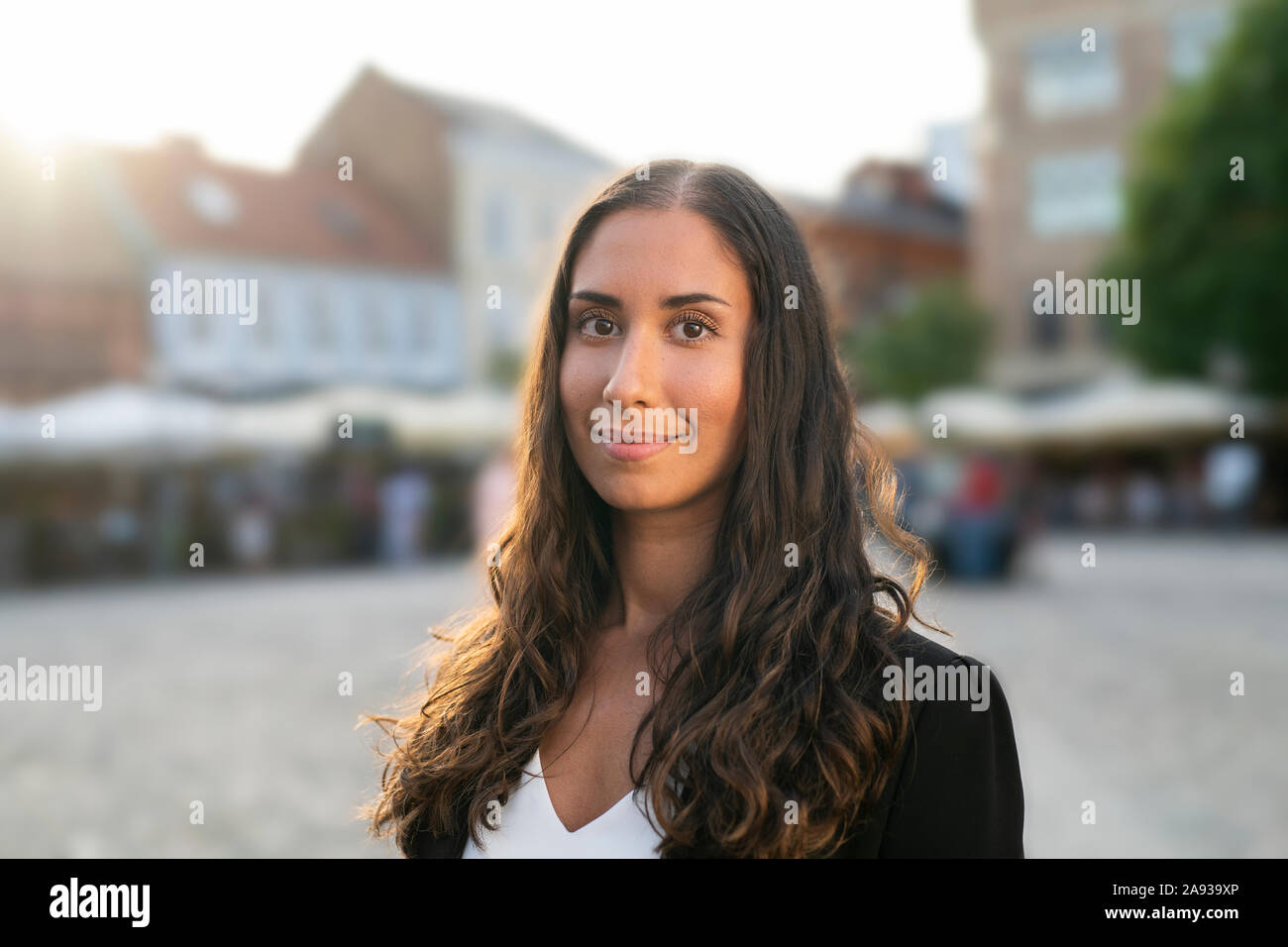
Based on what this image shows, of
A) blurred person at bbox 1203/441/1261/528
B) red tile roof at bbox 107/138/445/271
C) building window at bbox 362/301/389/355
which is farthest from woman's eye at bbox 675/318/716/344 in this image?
building window at bbox 362/301/389/355

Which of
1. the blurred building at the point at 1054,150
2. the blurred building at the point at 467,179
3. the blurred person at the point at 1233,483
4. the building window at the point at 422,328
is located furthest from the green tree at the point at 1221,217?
the building window at the point at 422,328

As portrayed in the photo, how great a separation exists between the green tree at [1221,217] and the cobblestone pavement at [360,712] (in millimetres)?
11826

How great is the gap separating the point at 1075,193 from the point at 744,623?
129 ft

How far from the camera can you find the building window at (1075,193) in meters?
38.3

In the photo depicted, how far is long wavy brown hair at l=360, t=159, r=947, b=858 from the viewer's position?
178 cm

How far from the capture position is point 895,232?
49562 mm

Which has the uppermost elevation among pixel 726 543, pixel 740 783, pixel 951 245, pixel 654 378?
pixel 951 245

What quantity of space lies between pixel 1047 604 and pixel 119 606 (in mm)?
11056

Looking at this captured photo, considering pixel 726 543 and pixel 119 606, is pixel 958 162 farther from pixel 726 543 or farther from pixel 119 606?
pixel 726 543

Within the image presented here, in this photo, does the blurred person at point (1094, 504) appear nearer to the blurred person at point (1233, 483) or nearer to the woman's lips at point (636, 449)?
the blurred person at point (1233, 483)

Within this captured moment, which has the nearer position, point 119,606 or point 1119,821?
point 1119,821

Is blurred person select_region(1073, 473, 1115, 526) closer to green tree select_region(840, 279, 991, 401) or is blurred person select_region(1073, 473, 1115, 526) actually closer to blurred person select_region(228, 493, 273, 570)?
green tree select_region(840, 279, 991, 401)

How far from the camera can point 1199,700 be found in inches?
354

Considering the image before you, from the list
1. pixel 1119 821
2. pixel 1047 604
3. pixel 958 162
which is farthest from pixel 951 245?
pixel 1119 821
